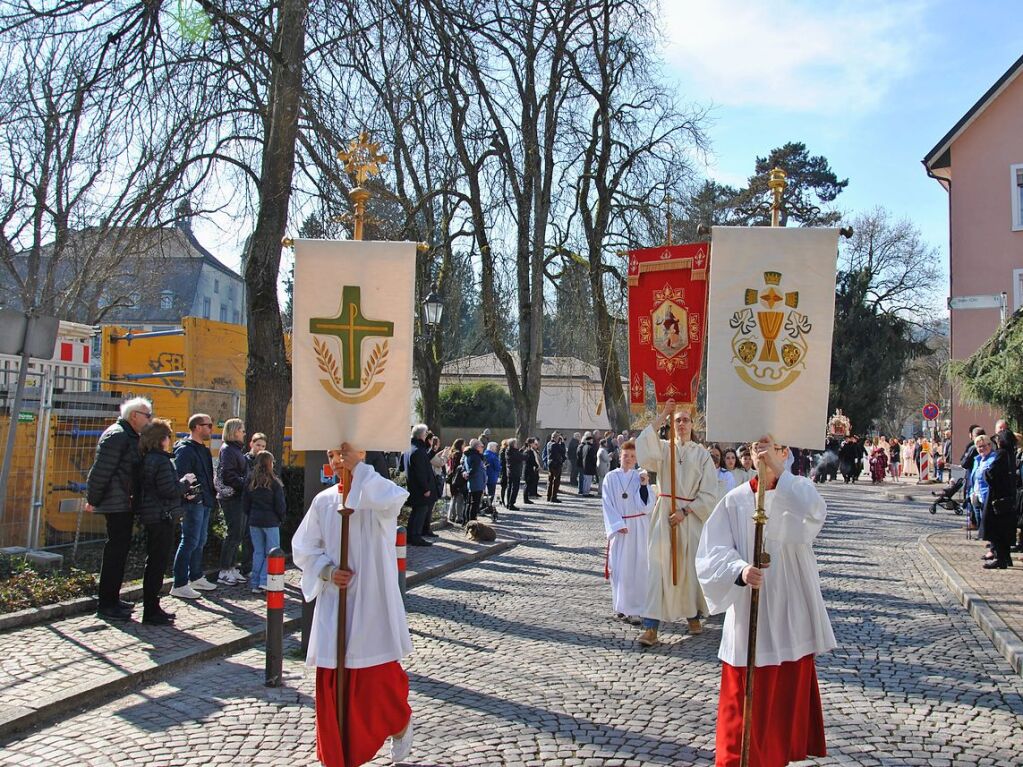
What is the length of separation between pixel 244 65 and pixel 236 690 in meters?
7.48

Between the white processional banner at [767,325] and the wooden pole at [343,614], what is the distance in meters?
1.95

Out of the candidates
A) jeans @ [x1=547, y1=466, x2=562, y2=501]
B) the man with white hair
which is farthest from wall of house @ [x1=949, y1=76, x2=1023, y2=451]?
the man with white hair

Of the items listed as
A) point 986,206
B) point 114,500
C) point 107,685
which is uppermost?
point 986,206

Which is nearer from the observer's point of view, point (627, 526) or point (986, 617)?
point (986, 617)

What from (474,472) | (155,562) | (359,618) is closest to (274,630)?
(359,618)

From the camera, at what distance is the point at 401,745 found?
492 cm

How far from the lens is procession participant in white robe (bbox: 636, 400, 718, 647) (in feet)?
27.2

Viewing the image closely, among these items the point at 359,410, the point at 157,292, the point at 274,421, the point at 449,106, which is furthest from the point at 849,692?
the point at 157,292

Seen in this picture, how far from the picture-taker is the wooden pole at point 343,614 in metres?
4.73

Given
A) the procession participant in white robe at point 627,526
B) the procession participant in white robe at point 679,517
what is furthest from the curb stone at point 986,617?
the procession participant in white robe at point 627,526

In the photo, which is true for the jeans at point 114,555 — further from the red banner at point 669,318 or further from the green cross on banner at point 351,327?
the red banner at point 669,318

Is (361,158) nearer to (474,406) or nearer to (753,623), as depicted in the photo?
(753,623)

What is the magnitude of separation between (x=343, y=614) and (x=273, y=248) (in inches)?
308

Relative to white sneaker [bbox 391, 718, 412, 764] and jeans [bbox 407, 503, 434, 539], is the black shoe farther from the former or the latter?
jeans [bbox 407, 503, 434, 539]
